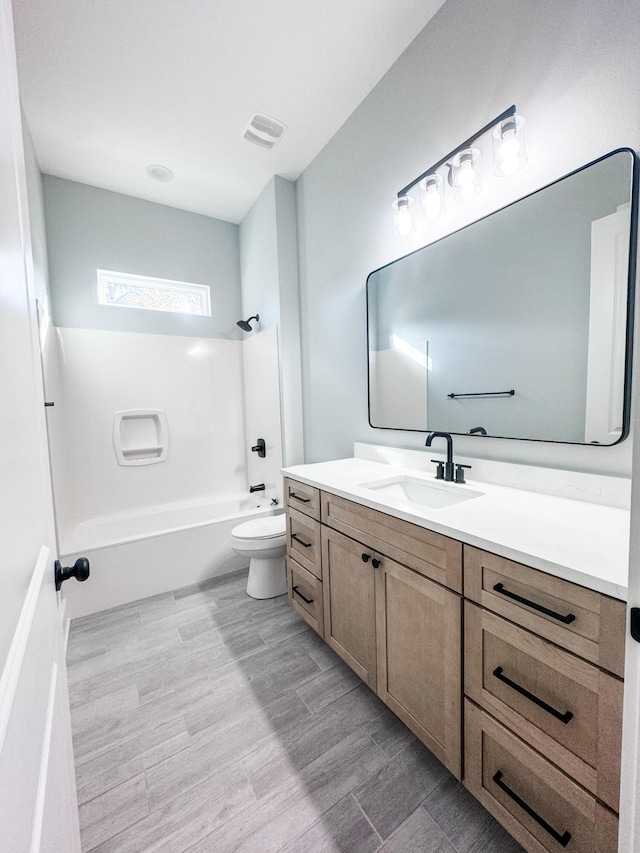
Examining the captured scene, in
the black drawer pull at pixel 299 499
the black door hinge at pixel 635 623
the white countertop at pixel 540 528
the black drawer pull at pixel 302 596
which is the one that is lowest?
the black drawer pull at pixel 302 596

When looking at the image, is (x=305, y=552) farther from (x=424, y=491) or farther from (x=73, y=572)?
(x=73, y=572)

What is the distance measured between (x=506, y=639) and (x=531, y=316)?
109cm

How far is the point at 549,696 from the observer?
80 centimetres

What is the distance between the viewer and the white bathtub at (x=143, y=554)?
7.07 feet

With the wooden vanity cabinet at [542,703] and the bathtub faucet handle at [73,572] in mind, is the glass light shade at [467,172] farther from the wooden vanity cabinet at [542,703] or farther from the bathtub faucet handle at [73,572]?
the bathtub faucet handle at [73,572]

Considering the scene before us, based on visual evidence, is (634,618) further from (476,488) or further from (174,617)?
(174,617)

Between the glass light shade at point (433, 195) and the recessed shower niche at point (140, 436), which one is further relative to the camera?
the recessed shower niche at point (140, 436)

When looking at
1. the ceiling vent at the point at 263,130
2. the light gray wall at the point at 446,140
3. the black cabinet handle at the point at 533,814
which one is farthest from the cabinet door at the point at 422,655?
the ceiling vent at the point at 263,130

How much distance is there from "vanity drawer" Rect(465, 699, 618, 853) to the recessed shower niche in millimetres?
2776

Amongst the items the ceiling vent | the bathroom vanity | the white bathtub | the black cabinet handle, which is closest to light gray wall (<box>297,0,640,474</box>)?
the ceiling vent

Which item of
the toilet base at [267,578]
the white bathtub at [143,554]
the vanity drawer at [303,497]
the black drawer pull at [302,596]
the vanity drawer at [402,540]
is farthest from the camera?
the toilet base at [267,578]

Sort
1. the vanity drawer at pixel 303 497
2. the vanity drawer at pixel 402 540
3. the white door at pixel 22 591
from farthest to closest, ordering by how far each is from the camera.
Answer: the vanity drawer at pixel 303 497 < the vanity drawer at pixel 402 540 < the white door at pixel 22 591

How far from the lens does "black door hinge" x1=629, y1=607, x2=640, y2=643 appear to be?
515mm

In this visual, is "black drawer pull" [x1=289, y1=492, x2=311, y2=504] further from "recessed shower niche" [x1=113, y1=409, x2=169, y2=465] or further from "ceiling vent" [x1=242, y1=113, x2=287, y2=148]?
"ceiling vent" [x1=242, y1=113, x2=287, y2=148]
